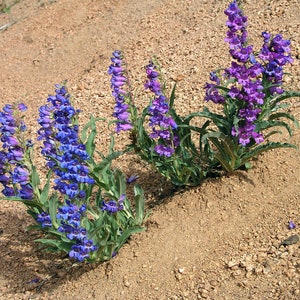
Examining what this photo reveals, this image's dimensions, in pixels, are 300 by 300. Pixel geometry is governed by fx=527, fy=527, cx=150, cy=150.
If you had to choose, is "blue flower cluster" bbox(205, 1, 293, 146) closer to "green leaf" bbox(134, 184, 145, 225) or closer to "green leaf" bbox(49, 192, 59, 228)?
"green leaf" bbox(134, 184, 145, 225)

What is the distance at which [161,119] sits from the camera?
398cm

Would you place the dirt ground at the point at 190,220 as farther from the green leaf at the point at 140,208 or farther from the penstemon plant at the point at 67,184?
the penstemon plant at the point at 67,184

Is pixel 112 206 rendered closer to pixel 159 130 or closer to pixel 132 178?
pixel 159 130

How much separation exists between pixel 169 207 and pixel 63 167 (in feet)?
4.07

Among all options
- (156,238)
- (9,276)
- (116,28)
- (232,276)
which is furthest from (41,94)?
(232,276)

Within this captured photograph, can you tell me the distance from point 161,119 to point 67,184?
34.5 inches

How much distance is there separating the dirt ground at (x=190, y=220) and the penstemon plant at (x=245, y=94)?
38cm

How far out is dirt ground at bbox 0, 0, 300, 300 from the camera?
3.87 metres

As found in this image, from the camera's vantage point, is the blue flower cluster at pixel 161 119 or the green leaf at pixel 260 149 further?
the green leaf at pixel 260 149

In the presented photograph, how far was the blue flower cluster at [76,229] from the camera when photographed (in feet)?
11.9

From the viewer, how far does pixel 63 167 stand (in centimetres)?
355

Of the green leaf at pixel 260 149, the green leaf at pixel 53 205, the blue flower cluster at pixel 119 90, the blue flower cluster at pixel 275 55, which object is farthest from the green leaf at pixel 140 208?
the blue flower cluster at pixel 275 55

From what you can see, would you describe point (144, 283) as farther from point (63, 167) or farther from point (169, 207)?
point (63, 167)

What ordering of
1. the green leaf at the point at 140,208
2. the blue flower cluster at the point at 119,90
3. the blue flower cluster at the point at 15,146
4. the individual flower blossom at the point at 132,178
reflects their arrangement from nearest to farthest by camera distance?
the blue flower cluster at the point at 15,146, the blue flower cluster at the point at 119,90, the green leaf at the point at 140,208, the individual flower blossom at the point at 132,178
